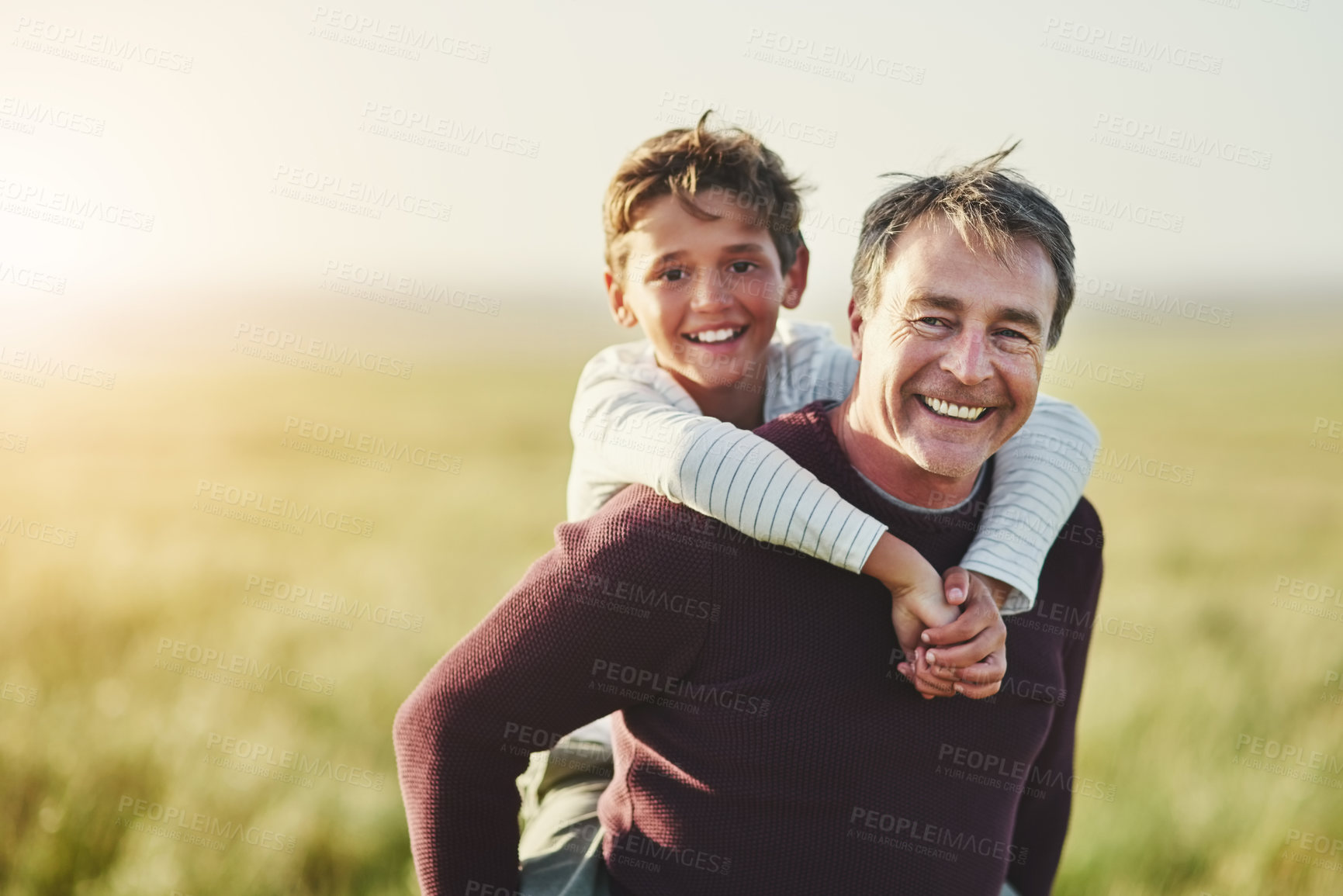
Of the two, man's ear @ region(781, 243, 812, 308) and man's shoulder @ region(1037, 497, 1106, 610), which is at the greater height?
man's ear @ region(781, 243, 812, 308)

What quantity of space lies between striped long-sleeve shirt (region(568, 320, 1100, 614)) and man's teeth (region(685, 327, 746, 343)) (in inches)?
6.0

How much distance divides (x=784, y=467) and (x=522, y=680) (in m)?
0.74

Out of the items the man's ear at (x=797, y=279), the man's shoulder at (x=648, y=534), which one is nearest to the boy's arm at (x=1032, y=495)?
the man's shoulder at (x=648, y=534)

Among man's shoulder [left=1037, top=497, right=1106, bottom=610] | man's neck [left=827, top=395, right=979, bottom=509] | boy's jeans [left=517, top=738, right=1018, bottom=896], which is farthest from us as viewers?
man's shoulder [left=1037, top=497, right=1106, bottom=610]

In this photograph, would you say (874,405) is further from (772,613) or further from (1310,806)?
(1310,806)

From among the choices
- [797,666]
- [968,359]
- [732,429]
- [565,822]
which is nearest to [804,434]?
[732,429]

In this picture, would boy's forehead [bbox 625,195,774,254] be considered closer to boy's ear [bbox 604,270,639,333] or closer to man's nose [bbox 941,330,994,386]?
boy's ear [bbox 604,270,639,333]

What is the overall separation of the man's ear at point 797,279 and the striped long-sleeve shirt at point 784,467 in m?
0.29

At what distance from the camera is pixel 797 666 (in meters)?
2.40

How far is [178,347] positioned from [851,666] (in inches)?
1040

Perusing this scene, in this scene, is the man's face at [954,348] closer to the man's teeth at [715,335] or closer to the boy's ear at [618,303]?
the man's teeth at [715,335]

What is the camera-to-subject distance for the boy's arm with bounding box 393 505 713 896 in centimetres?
236

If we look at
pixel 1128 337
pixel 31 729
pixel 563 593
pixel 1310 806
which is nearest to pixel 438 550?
pixel 31 729

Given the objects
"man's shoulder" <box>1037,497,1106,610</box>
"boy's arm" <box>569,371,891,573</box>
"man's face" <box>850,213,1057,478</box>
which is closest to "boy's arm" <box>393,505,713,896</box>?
"boy's arm" <box>569,371,891,573</box>
